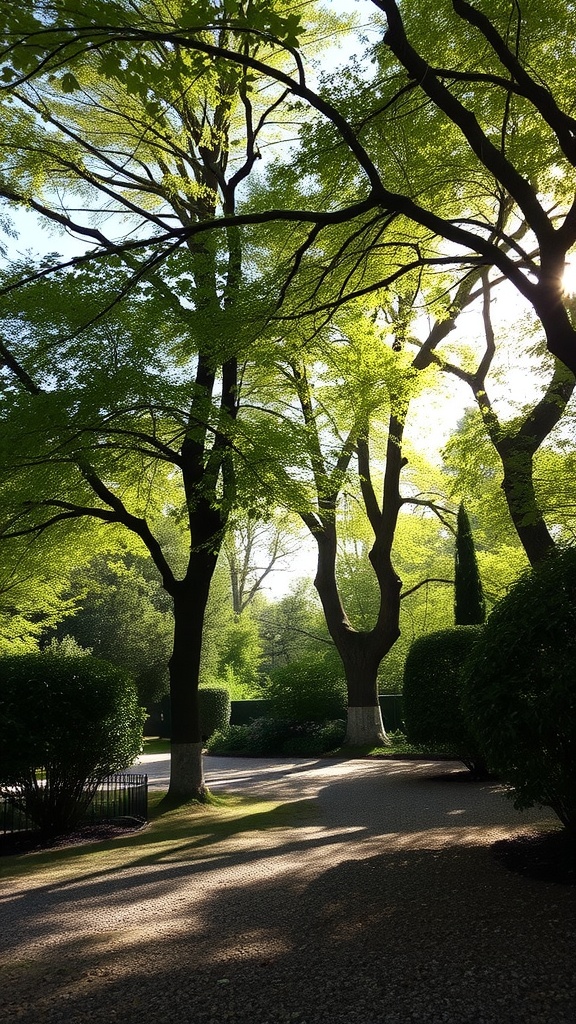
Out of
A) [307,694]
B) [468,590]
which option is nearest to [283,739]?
[307,694]

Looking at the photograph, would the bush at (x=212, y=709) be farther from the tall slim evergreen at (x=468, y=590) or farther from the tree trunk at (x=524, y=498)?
the tree trunk at (x=524, y=498)

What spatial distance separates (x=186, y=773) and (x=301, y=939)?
7259 millimetres

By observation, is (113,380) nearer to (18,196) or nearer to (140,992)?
(18,196)

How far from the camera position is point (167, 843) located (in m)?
8.65

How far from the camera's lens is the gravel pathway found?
3398 mm

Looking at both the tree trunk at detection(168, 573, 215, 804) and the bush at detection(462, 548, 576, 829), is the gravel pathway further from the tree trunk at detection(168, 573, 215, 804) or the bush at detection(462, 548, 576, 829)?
the tree trunk at detection(168, 573, 215, 804)

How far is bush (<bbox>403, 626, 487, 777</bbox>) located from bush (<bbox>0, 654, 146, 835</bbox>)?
4.89 m

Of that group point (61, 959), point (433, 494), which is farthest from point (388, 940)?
point (433, 494)

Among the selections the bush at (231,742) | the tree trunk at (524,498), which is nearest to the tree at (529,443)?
the tree trunk at (524,498)

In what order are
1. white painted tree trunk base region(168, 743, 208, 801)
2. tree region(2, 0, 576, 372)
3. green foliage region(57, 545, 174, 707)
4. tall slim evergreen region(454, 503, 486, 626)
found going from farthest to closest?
green foliage region(57, 545, 174, 707) < tall slim evergreen region(454, 503, 486, 626) < white painted tree trunk base region(168, 743, 208, 801) < tree region(2, 0, 576, 372)

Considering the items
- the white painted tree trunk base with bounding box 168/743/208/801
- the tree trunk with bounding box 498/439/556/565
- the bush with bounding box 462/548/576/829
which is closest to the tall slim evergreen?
the tree trunk with bounding box 498/439/556/565

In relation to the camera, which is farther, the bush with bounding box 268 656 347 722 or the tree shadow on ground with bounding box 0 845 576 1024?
the bush with bounding box 268 656 347 722

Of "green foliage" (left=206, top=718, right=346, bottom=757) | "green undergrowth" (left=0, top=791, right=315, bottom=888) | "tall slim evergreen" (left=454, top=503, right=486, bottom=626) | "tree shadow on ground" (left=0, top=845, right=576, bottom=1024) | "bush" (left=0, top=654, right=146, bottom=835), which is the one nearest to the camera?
"tree shadow on ground" (left=0, top=845, right=576, bottom=1024)

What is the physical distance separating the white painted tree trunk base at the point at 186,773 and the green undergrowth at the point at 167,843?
246 mm
